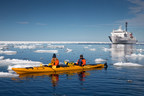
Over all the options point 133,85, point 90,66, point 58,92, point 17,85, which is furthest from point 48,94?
point 90,66

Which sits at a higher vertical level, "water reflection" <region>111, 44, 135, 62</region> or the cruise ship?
the cruise ship

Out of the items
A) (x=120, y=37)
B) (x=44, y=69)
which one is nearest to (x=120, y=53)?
(x=44, y=69)

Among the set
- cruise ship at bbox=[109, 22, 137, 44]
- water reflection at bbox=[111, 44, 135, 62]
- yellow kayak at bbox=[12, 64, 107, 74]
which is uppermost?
cruise ship at bbox=[109, 22, 137, 44]

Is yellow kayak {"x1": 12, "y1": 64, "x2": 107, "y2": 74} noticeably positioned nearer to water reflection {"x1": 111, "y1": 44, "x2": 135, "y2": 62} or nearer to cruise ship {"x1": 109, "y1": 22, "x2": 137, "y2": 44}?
water reflection {"x1": 111, "y1": 44, "x2": 135, "y2": 62}

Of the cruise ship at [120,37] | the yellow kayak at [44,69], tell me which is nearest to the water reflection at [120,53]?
the yellow kayak at [44,69]

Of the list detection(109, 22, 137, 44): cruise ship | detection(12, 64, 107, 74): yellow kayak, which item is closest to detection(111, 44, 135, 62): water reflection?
detection(12, 64, 107, 74): yellow kayak

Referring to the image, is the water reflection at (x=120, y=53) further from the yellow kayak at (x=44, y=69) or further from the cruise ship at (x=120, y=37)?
the cruise ship at (x=120, y=37)

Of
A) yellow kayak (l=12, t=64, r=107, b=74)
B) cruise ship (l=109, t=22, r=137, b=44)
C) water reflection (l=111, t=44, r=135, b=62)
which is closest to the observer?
yellow kayak (l=12, t=64, r=107, b=74)

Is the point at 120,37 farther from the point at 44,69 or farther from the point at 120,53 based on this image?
the point at 44,69

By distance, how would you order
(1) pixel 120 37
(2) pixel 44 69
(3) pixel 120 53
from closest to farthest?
(2) pixel 44 69 → (3) pixel 120 53 → (1) pixel 120 37

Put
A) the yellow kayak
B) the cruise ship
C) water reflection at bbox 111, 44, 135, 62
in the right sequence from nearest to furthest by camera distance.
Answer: the yellow kayak
water reflection at bbox 111, 44, 135, 62
the cruise ship

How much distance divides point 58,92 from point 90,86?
2085 millimetres

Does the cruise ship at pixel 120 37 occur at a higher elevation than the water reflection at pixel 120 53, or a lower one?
higher

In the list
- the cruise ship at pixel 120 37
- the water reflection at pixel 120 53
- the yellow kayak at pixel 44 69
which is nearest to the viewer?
the yellow kayak at pixel 44 69
